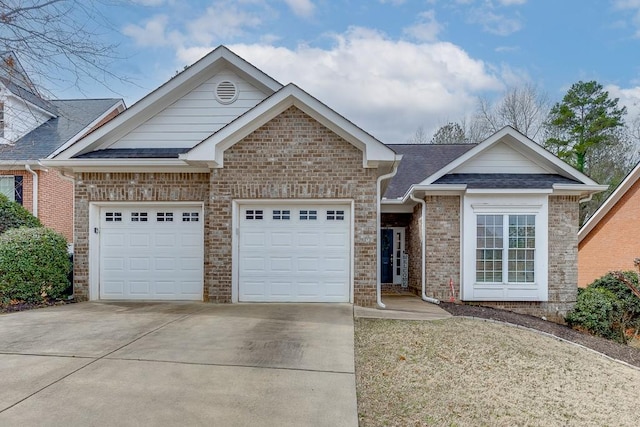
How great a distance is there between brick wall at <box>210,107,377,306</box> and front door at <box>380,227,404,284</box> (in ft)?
19.5

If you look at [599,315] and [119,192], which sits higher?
[119,192]

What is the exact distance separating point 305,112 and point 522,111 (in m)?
25.9

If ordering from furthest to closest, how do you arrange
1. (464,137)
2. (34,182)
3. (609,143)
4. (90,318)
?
(464,137), (609,143), (34,182), (90,318)

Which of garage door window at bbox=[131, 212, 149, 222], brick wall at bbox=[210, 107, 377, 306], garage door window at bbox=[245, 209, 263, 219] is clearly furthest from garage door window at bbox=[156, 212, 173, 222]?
garage door window at bbox=[245, 209, 263, 219]

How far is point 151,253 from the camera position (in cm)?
972

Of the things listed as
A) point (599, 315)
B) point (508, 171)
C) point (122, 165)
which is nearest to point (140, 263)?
point (122, 165)

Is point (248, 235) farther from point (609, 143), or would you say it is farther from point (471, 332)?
point (609, 143)

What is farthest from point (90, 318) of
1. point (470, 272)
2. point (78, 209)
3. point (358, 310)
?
point (470, 272)

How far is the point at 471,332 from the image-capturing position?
23.0 ft

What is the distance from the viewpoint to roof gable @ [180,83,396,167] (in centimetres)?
855

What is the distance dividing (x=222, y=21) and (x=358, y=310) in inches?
278

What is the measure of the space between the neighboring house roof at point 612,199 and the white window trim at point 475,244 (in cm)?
552

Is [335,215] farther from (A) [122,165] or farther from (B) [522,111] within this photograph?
(B) [522,111]

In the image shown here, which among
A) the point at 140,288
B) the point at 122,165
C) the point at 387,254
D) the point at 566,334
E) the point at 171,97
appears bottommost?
the point at 566,334
